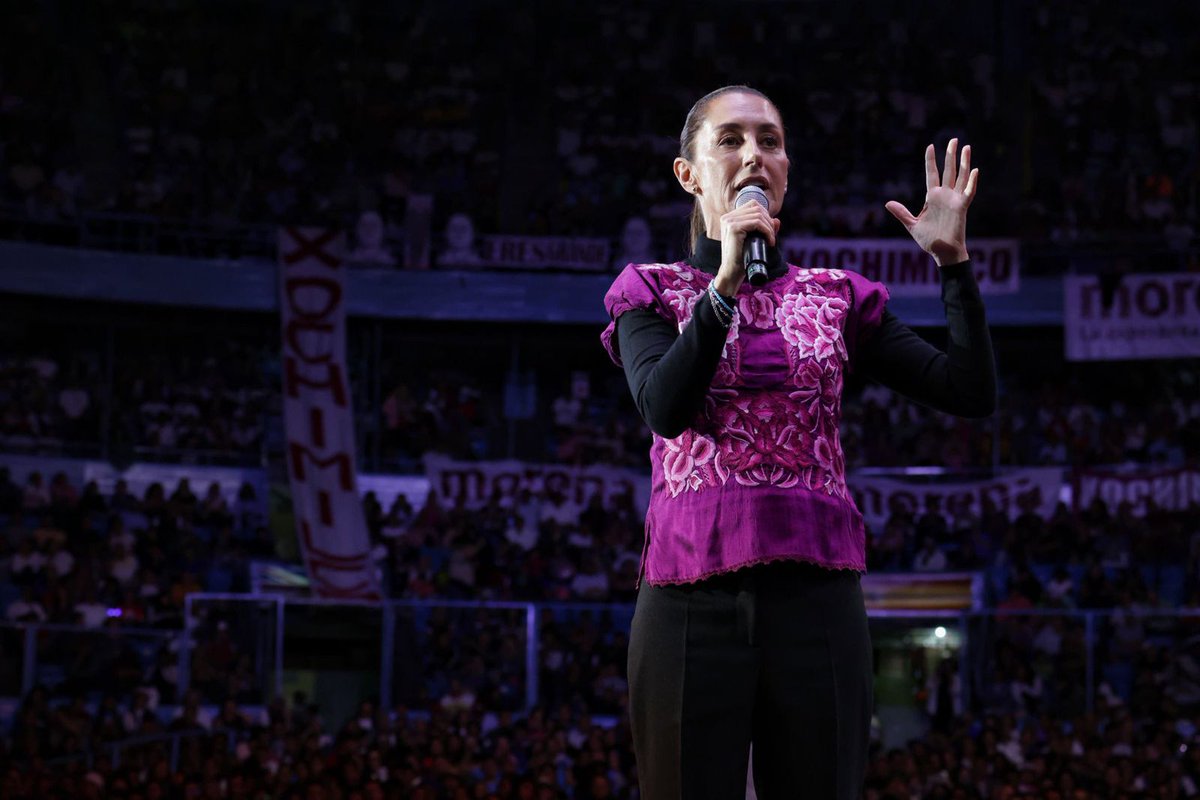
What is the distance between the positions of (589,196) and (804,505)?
17446 mm

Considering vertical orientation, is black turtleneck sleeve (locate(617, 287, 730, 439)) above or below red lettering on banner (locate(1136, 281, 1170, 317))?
Answer: below

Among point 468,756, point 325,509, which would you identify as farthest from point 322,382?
point 468,756

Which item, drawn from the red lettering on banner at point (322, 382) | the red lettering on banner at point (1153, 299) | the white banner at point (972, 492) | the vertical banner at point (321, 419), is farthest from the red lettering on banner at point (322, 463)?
the red lettering on banner at point (1153, 299)

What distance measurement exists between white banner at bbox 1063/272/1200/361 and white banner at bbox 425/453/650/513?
15.6 ft

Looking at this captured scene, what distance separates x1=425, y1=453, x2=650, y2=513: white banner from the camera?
15508mm

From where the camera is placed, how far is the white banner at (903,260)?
15414 millimetres

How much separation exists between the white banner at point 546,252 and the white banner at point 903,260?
276 cm

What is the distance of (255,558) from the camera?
1458cm

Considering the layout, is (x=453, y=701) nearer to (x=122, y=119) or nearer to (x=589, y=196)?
(x=589, y=196)

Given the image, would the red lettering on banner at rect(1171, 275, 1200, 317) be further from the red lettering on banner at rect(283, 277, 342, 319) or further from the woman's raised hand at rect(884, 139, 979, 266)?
the woman's raised hand at rect(884, 139, 979, 266)

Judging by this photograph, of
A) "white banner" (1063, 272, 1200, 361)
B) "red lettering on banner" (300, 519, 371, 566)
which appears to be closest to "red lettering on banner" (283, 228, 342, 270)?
"red lettering on banner" (300, 519, 371, 566)

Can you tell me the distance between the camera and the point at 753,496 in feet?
6.77

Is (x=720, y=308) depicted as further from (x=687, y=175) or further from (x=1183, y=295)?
(x=1183, y=295)

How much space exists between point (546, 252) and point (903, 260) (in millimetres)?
4185
